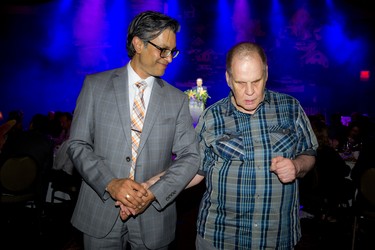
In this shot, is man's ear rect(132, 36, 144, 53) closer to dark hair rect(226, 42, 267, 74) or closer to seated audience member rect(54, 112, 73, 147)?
dark hair rect(226, 42, 267, 74)

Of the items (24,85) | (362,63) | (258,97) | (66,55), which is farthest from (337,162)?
(24,85)

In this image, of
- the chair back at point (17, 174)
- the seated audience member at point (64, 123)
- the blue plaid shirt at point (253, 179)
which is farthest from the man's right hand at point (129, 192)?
the seated audience member at point (64, 123)

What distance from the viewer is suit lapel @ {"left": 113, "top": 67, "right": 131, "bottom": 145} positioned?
1686mm

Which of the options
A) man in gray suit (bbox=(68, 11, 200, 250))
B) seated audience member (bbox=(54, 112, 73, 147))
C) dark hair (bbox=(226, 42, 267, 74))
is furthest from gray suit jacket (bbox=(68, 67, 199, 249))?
seated audience member (bbox=(54, 112, 73, 147))

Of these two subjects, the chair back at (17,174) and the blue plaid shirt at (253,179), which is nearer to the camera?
the blue plaid shirt at (253,179)

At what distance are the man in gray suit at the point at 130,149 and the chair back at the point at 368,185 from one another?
8.14 feet

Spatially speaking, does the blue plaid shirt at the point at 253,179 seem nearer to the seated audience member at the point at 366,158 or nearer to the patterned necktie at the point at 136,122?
the patterned necktie at the point at 136,122

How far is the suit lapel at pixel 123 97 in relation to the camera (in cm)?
169

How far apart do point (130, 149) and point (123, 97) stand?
0.91ft

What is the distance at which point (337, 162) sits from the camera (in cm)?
429

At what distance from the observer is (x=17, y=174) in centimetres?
412

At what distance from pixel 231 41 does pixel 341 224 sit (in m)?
8.95

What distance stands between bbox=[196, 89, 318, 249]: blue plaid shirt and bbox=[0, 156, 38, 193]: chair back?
3155 mm

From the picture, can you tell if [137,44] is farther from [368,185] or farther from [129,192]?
[368,185]
